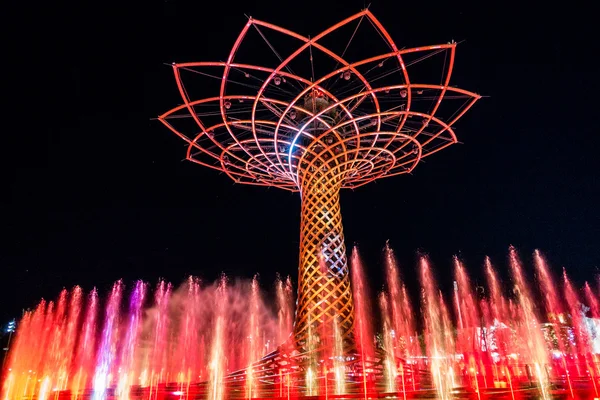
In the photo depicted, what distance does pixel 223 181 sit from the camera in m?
30.8

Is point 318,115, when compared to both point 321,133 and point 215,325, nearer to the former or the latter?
point 321,133

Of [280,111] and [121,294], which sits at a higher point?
[280,111]

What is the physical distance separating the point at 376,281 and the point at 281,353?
16.9 metres

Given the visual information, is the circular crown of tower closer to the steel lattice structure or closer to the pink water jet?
the steel lattice structure

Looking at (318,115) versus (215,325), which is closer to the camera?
(318,115)

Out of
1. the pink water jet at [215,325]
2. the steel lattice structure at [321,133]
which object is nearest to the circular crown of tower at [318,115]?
the steel lattice structure at [321,133]

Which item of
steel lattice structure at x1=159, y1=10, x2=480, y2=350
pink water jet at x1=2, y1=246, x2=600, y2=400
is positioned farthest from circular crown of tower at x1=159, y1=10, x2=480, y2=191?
pink water jet at x1=2, y1=246, x2=600, y2=400

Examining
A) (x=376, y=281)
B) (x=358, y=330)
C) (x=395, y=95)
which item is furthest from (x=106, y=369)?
(x=395, y=95)

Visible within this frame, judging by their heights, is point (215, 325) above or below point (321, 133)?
below

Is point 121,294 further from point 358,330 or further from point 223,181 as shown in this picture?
point 358,330

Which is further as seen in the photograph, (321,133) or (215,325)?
(215,325)

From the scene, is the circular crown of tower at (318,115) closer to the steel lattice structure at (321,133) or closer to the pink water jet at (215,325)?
the steel lattice structure at (321,133)

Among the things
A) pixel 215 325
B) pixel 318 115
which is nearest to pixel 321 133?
pixel 318 115

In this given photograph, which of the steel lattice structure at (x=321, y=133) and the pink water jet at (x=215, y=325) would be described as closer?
the steel lattice structure at (x=321, y=133)
